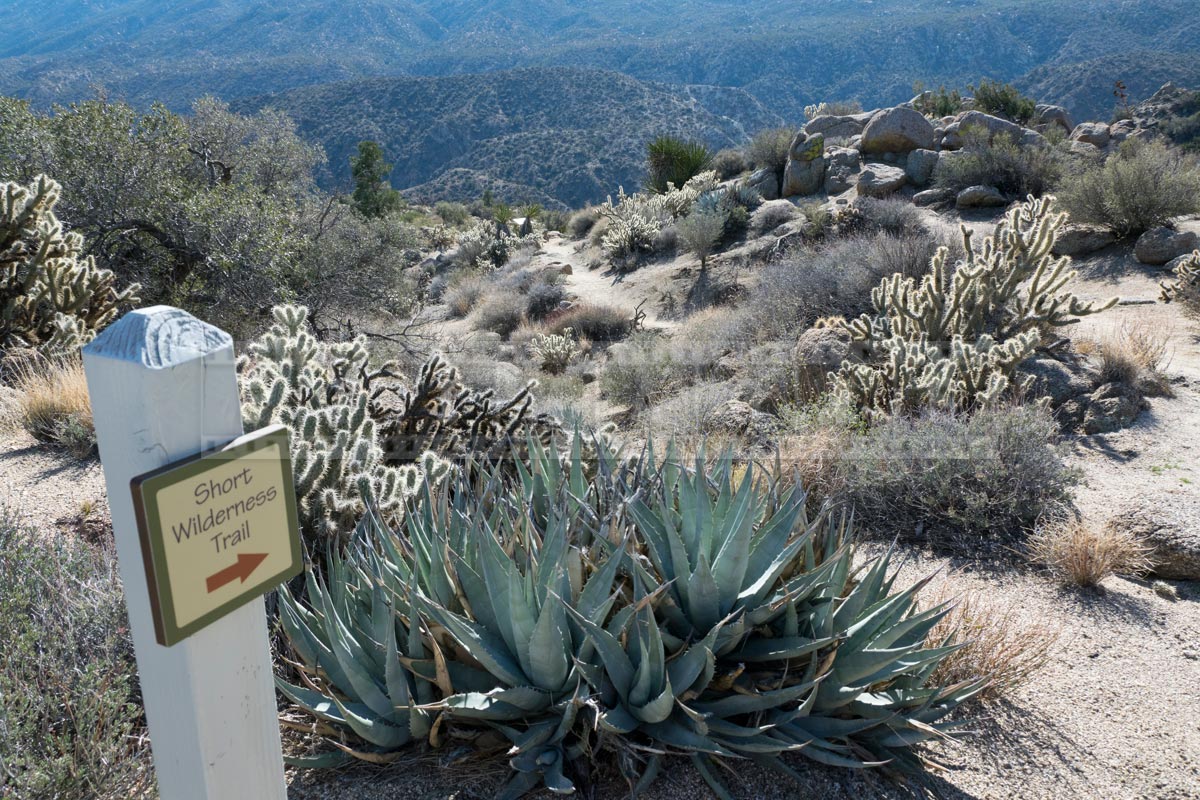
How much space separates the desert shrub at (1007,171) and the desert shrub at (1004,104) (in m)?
7.60

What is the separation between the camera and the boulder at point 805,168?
62.4ft

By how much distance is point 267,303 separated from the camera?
10430 mm

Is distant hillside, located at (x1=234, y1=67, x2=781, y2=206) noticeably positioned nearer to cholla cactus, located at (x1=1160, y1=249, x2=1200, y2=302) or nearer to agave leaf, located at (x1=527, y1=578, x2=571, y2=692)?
cholla cactus, located at (x1=1160, y1=249, x2=1200, y2=302)

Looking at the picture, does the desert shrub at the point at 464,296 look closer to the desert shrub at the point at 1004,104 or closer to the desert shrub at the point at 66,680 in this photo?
the desert shrub at the point at 66,680

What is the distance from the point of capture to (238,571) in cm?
151

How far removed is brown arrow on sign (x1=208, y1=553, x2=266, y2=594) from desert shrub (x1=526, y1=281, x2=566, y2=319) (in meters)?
15.0

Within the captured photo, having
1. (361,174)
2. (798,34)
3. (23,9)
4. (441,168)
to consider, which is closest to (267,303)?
(361,174)

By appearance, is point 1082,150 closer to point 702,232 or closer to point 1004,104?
point 1004,104

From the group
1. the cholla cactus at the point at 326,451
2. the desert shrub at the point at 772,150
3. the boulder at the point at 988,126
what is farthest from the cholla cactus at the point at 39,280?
the boulder at the point at 988,126

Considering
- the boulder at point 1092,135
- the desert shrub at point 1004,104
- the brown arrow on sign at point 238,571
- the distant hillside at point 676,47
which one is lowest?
the boulder at point 1092,135

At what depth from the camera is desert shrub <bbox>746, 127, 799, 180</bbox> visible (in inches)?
810

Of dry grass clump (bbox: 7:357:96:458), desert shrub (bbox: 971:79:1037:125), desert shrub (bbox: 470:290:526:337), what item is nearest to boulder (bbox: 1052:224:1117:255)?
desert shrub (bbox: 470:290:526:337)

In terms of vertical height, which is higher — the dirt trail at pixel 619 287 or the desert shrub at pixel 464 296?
the dirt trail at pixel 619 287

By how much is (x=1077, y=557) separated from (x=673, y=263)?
13.7 meters
